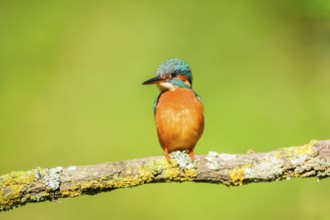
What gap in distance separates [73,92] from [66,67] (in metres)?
0.30

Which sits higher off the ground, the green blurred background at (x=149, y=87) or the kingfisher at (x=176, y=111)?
the green blurred background at (x=149, y=87)

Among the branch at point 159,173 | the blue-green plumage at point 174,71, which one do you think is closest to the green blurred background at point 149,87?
the blue-green plumage at point 174,71

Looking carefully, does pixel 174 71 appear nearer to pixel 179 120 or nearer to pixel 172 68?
pixel 172 68

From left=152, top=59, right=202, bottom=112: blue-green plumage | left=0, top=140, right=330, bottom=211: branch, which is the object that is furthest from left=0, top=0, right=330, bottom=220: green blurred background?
left=0, top=140, right=330, bottom=211: branch

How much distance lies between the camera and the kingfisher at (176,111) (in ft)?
10.8

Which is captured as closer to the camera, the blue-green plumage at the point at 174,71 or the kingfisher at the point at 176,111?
the kingfisher at the point at 176,111

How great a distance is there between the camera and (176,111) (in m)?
3.38

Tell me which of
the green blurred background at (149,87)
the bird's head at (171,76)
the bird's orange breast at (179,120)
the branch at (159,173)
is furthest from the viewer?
the green blurred background at (149,87)

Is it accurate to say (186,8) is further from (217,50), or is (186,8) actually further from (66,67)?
(66,67)

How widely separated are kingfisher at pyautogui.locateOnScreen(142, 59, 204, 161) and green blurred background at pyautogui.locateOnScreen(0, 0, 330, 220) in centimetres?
116

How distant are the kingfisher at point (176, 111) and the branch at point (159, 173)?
0.43 feet

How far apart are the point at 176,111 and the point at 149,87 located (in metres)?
1.74

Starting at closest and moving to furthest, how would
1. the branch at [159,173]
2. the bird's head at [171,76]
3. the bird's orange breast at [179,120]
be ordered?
the branch at [159,173], the bird's orange breast at [179,120], the bird's head at [171,76]

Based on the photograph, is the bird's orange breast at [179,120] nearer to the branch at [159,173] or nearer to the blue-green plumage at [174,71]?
the blue-green plumage at [174,71]
